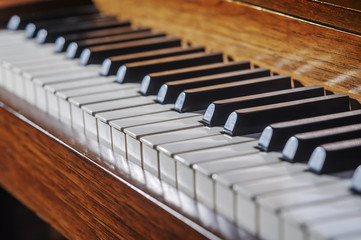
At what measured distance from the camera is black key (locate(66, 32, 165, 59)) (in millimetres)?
2082

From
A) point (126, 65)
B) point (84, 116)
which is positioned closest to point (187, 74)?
point (126, 65)

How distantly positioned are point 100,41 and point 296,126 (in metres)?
1.07

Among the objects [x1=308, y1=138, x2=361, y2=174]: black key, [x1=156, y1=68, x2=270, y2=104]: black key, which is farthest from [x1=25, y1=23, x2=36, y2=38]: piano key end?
[x1=308, y1=138, x2=361, y2=174]: black key

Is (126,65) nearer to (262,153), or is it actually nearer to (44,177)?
(44,177)

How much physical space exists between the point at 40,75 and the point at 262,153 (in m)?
0.88

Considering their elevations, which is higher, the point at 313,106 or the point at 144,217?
the point at 313,106

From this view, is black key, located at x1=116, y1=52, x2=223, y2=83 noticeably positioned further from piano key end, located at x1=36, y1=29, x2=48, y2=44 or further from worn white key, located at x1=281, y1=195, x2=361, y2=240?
worn white key, located at x1=281, y1=195, x2=361, y2=240

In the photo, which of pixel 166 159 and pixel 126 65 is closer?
pixel 166 159

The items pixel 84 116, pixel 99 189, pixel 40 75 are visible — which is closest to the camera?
pixel 99 189

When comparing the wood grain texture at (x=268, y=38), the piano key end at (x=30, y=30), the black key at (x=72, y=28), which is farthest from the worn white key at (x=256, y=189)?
the piano key end at (x=30, y=30)

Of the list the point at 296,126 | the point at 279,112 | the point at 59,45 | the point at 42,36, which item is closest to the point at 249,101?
the point at 279,112

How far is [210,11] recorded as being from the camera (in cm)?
193

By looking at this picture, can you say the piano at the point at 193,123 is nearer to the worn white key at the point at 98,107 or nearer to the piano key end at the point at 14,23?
the worn white key at the point at 98,107

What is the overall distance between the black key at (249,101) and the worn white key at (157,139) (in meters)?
0.04
